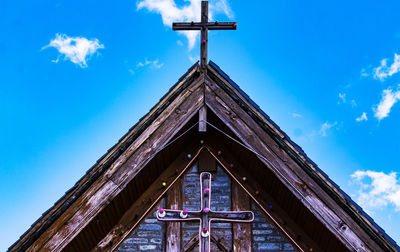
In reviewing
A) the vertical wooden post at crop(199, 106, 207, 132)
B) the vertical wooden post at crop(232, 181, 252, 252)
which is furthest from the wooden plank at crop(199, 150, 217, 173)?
the vertical wooden post at crop(199, 106, 207, 132)

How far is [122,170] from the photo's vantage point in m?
5.93

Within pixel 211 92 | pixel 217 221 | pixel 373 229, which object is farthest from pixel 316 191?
pixel 211 92

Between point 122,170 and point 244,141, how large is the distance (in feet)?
5.15

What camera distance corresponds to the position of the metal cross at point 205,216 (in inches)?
235

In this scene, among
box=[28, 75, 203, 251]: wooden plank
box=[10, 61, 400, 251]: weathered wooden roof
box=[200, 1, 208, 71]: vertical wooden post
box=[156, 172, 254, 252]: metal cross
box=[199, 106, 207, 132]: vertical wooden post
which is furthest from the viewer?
box=[200, 1, 208, 71]: vertical wooden post

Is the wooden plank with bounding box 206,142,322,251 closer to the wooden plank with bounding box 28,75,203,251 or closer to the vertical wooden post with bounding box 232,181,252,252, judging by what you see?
the vertical wooden post with bounding box 232,181,252,252

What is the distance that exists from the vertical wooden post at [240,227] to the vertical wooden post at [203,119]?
88 centimetres

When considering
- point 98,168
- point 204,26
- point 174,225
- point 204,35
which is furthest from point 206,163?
point 204,26

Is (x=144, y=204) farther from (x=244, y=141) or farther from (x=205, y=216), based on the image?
(x=244, y=141)

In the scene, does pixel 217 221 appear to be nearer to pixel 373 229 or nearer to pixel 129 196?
pixel 129 196

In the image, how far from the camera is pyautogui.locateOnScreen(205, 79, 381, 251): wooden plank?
5.55 m

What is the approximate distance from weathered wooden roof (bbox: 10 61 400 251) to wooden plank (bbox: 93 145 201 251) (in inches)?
20.4

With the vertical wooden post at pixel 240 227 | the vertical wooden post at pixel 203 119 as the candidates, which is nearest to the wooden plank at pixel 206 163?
the vertical wooden post at pixel 240 227

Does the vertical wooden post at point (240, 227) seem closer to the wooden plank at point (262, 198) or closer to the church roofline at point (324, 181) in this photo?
the wooden plank at point (262, 198)
